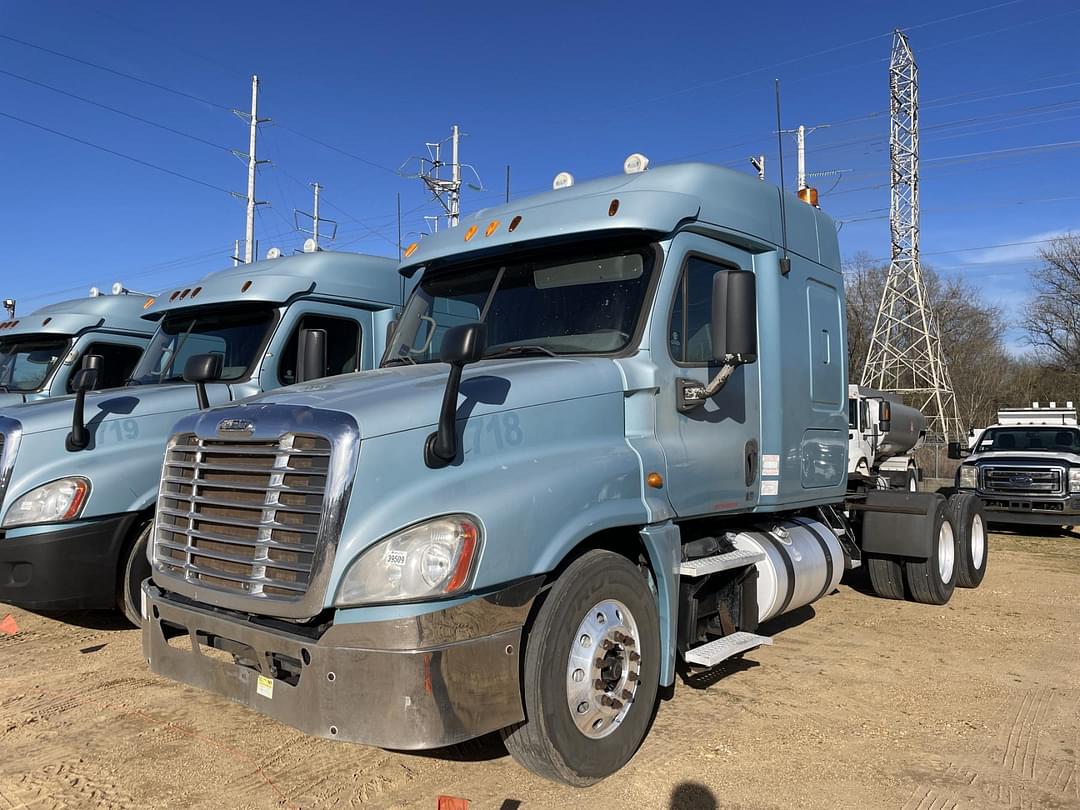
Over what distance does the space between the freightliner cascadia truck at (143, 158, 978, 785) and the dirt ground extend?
43 centimetres

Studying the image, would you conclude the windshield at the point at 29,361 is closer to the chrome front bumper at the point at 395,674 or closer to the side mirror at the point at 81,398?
the side mirror at the point at 81,398

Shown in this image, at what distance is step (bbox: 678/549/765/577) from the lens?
15.0 feet

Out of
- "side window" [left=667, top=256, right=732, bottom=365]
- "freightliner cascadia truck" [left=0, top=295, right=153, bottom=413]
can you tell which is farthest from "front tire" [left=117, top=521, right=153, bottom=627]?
"freightliner cascadia truck" [left=0, top=295, right=153, bottom=413]

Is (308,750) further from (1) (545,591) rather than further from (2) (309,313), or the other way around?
(2) (309,313)

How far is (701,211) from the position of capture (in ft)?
16.0

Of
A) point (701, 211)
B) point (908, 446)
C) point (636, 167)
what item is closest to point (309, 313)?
point (636, 167)

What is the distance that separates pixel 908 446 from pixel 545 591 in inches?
715

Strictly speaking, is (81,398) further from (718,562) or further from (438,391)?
(718,562)

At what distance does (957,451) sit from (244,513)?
14430 millimetres

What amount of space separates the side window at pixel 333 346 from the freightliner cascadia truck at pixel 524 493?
2246 mm

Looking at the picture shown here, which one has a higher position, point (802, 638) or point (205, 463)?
point (205, 463)

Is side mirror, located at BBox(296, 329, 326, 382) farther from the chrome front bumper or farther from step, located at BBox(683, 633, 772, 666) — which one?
step, located at BBox(683, 633, 772, 666)

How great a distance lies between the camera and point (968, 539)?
880 cm

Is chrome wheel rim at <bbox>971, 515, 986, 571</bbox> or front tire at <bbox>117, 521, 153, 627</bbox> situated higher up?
front tire at <bbox>117, 521, 153, 627</bbox>
